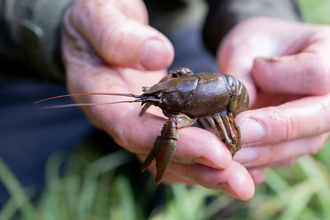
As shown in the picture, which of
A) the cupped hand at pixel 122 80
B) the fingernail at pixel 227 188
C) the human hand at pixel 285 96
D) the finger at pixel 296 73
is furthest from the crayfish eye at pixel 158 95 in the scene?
the finger at pixel 296 73

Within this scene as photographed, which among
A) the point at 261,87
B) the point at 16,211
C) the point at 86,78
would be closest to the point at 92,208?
the point at 16,211

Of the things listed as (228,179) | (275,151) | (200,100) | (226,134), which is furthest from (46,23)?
(275,151)

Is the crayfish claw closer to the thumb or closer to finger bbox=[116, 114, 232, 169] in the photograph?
finger bbox=[116, 114, 232, 169]

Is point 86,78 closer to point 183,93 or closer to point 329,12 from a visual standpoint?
point 183,93

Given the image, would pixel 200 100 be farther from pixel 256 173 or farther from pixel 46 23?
pixel 46 23

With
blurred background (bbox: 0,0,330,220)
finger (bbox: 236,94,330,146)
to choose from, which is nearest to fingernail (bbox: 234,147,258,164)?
finger (bbox: 236,94,330,146)

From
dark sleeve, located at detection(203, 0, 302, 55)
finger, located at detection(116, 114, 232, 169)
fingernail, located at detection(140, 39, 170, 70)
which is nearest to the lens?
finger, located at detection(116, 114, 232, 169)

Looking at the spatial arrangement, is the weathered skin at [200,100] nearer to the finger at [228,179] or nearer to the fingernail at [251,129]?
the fingernail at [251,129]
